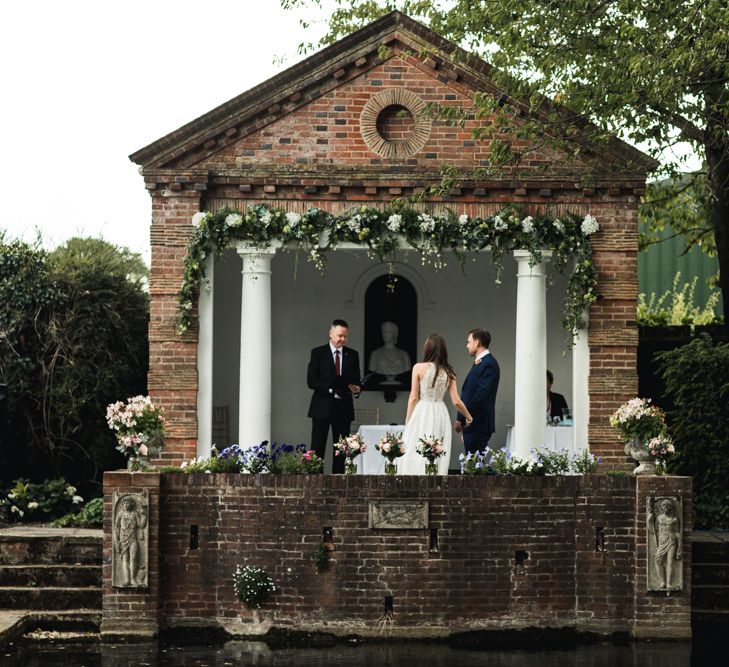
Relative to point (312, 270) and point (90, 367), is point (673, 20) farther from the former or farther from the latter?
point (90, 367)

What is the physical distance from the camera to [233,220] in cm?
1541

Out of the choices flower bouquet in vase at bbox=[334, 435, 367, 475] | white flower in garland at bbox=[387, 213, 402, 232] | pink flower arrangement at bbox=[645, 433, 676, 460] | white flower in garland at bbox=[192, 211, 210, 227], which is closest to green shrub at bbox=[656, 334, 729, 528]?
pink flower arrangement at bbox=[645, 433, 676, 460]

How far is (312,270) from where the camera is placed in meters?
19.0

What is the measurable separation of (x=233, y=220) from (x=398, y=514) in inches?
170

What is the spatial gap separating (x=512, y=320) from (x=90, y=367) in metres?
5.77

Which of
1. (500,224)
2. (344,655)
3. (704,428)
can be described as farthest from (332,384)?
(704,428)

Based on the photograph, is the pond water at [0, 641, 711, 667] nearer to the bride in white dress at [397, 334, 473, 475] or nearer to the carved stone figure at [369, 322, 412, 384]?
the bride in white dress at [397, 334, 473, 475]

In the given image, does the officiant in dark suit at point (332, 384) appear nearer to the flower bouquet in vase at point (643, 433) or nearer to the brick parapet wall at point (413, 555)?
the brick parapet wall at point (413, 555)

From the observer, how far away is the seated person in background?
1695cm

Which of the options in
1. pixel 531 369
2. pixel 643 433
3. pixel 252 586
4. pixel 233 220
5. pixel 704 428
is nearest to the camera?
pixel 252 586

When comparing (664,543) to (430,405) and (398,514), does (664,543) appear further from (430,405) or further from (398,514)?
(430,405)

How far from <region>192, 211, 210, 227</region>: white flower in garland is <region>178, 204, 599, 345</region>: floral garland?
0.04 feet

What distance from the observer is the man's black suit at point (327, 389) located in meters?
15.3

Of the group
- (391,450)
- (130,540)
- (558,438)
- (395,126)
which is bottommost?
(130,540)
